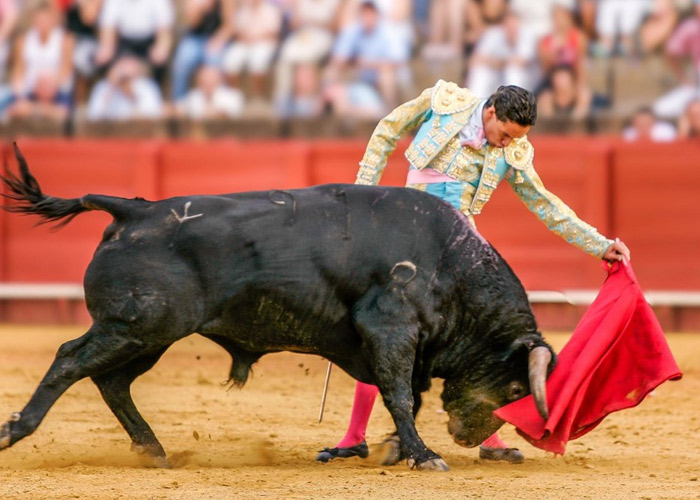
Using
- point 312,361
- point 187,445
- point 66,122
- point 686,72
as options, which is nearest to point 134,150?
point 66,122

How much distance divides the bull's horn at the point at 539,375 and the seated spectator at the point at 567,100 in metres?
4.99

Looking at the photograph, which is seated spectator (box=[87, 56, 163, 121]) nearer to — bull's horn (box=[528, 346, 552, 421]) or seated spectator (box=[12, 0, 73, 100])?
seated spectator (box=[12, 0, 73, 100])

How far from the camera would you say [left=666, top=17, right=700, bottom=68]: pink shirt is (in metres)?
8.91

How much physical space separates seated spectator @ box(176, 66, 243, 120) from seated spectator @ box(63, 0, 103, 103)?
767mm

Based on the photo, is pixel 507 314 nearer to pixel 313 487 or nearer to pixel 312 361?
pixel 313 487

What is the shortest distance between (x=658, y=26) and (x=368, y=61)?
6.31ft

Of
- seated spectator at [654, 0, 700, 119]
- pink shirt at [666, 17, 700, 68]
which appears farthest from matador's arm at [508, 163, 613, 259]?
pink shirt at [666, 17, 700, 68]

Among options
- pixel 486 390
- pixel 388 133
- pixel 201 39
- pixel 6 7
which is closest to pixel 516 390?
pixel 486 390

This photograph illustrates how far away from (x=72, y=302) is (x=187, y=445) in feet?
14.8

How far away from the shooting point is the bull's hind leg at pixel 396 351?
13.6 feet

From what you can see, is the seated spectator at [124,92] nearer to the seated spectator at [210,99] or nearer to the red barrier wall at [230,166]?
the seated spectator at [210,99]

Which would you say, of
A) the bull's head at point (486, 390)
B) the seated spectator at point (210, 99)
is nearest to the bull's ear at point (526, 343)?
the bull's head at point (486, 390)

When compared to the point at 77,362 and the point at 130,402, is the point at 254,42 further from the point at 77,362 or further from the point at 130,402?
the point at 77,362

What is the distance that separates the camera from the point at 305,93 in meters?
9.48
